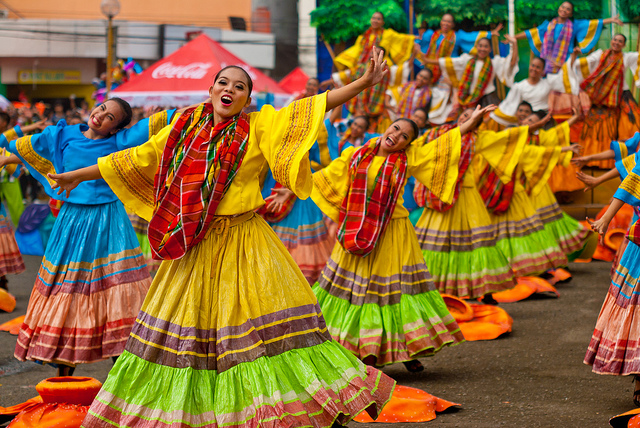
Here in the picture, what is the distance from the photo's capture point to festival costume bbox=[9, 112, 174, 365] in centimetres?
492

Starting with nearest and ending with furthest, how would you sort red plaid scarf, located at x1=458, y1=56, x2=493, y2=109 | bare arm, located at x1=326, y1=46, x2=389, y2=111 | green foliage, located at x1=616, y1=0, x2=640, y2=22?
1. bare arm, located at x1=326, y1=46, x2=389, y2=111
2. red plaid scarf, located at x1=458, y1=56, x2=493, y2=109
3. green foliage, located at x1=616, y1=0, x2=640, y2=22

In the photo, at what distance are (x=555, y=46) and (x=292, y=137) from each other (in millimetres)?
10155

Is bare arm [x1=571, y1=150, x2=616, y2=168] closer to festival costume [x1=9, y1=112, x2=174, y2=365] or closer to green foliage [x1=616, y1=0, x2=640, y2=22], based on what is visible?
festival costume [x1=9, y1=112, x2=174, y2=365]

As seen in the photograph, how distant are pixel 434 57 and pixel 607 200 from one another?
3.66m

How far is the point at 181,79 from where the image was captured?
46.4 ft

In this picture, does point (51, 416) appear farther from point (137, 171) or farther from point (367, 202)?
point (367, 202)

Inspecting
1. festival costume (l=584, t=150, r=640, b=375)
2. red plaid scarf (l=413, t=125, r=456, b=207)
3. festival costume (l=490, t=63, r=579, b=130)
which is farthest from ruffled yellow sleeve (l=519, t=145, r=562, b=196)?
festival costume (l=584, t=150, r=640, b=375)

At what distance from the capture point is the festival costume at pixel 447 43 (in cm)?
1310

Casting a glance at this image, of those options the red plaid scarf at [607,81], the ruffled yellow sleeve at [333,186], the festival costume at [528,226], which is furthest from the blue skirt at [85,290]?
the red plaid scarf at [607,81]

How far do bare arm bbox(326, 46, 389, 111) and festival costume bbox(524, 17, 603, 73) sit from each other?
977cm

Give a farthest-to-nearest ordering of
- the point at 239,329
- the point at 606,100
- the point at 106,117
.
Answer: the point at 606,100
the point at 106,117
the point at 239,329

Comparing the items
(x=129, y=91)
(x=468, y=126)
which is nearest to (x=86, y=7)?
(x=129, y=91)

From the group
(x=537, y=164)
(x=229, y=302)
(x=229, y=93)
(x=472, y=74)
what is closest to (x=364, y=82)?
(x=229, y=93)

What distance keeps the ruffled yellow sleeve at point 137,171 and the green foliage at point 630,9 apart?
11214 mm
